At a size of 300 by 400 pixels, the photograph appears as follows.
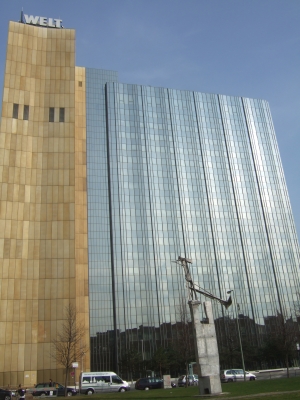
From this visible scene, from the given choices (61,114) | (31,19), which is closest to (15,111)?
(61,114)

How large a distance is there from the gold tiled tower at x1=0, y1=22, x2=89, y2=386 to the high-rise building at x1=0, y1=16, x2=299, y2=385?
0.50ft

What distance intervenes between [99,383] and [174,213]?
5153cm

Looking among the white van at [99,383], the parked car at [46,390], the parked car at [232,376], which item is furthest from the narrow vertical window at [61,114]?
the parked car at [232,376]

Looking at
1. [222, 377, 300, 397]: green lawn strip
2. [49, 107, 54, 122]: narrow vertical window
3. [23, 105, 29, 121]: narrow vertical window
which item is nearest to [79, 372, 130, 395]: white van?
[222, 377, 300, 397]: green lawn strip

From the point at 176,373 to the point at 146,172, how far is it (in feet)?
151

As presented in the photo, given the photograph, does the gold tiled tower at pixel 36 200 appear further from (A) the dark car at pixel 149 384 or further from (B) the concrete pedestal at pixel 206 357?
(B) the concrete pedestal at pixel 206 357

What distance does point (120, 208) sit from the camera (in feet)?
300

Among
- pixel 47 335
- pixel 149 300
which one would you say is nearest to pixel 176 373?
pixel 149 300

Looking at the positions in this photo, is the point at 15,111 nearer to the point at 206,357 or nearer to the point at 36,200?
the point at 36,200

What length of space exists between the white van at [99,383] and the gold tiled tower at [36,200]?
3.49 metres

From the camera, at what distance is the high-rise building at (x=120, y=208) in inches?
2104

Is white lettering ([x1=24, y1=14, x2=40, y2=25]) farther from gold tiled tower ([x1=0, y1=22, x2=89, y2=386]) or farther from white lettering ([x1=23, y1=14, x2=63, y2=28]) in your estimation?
gold tiled tower ([x1=0, y1=22, x2=89, y2=386])

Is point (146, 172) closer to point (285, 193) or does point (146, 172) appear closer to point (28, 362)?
point (285, 193)

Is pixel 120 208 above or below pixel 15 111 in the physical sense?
below
